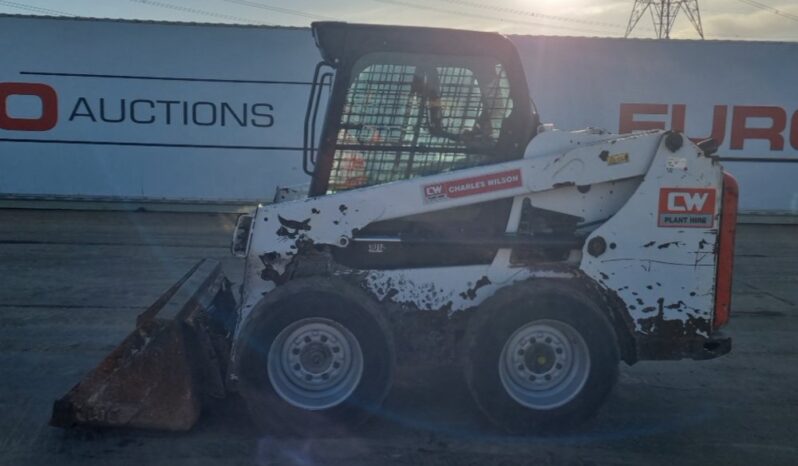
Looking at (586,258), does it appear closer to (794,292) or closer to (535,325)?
(535,325)

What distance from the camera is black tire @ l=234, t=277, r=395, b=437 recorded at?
17.4ft

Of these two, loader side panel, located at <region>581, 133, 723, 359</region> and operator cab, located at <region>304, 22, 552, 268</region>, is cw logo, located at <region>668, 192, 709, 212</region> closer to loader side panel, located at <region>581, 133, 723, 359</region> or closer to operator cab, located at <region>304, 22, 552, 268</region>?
loader side panel, located at <region>581, 133, 723, 359</region>

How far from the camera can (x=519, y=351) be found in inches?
215

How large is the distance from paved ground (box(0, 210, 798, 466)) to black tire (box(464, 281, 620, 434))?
14 cm

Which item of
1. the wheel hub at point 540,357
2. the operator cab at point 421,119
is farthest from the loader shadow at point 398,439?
the operator cab at point 421,119

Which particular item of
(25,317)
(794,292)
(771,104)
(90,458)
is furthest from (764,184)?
(90,458)

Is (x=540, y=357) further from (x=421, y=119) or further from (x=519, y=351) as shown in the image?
(x=421, y=119)

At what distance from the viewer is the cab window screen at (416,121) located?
18.7ft

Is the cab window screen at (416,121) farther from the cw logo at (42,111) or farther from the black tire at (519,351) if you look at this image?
the cw logo at (42,111)

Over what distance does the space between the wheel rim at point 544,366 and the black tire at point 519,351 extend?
3cm

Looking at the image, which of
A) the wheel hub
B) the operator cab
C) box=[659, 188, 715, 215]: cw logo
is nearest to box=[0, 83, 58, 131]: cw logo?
the operator cab

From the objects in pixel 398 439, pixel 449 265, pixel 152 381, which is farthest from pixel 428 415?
pixel 152 381

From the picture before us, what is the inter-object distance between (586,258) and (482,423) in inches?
48.7

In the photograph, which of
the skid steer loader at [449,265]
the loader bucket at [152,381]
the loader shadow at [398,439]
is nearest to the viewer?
the loader shadow at [398,439]
